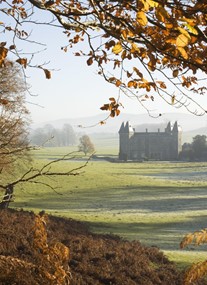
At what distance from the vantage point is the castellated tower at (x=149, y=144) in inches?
4289

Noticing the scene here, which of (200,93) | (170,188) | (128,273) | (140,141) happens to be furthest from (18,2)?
(140,141)

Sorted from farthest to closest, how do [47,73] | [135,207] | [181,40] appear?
[135,207], [47,73], [181,40]

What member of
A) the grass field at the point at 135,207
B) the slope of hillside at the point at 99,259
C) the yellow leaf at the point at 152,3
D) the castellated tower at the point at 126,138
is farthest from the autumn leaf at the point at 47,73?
the castellated tower at the point at 126,138

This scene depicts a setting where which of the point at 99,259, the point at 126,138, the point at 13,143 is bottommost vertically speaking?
the point at 99,259

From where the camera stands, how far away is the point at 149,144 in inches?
4338

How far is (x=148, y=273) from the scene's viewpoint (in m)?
9.89

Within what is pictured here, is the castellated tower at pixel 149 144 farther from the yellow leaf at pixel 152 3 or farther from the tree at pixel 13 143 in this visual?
the yellow leaf at pixel 152 3

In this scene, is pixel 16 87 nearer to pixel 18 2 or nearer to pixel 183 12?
pixel 18 2

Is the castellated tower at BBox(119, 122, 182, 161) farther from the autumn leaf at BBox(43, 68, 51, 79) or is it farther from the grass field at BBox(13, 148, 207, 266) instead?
the autumn leaf at BBox(43, 68, 51, 79)

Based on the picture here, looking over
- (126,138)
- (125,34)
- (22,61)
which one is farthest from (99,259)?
(126,138)

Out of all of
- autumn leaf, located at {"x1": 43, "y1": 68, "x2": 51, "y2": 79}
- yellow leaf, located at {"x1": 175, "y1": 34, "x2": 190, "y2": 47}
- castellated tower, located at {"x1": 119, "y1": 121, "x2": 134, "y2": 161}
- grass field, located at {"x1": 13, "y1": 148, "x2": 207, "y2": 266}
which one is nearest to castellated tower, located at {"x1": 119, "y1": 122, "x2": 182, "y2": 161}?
castellated tower, located at {"x1": 119, "y1": 121, "x2": 134, "y2": 161}

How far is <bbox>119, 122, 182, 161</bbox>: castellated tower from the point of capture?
109m

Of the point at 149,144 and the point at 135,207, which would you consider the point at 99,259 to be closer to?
the point at 135,207

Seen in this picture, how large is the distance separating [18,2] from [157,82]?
307 centimetres
